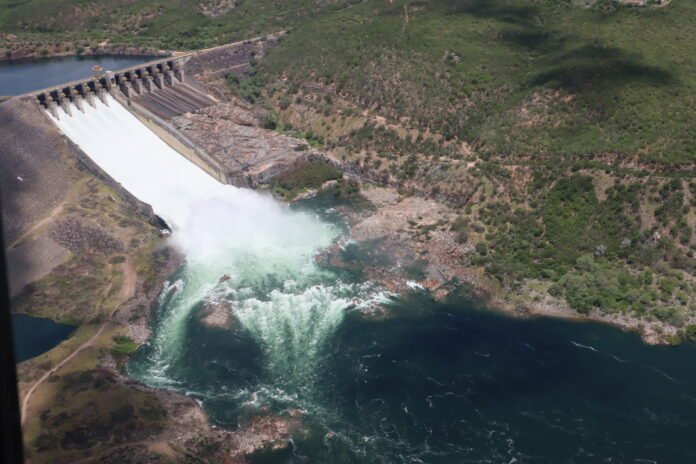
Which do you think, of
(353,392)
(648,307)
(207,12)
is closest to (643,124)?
(648,307)

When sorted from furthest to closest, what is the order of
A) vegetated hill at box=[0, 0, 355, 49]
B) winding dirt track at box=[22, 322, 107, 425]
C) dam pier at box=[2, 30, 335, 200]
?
vegetated hill at box=[0, 0, 355, 49] < dam pier at box=[2, 30, 335, 200] < winding dirt track at box=[22, 322, 107, 425]

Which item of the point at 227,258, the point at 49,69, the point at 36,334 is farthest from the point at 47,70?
the point at 36,334

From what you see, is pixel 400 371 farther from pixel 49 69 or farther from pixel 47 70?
pixel 49 69

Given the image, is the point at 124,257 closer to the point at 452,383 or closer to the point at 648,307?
the point at 452,383

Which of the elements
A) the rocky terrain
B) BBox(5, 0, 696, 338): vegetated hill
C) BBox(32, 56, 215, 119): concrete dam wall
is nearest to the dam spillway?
BBox(32, 56, 215, 119): concrete dam wall

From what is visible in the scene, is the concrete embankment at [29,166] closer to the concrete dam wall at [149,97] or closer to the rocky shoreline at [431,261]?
the concrete dam wall at [149,97]

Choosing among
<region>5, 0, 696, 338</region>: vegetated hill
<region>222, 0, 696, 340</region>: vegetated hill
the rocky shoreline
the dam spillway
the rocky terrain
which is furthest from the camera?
the rocky terrain

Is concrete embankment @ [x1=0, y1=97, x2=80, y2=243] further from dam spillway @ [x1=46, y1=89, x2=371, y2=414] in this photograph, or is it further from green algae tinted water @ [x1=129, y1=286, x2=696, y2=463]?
green algae tinted water @ [x1=129, y1=286, x2=696, y2=463]
